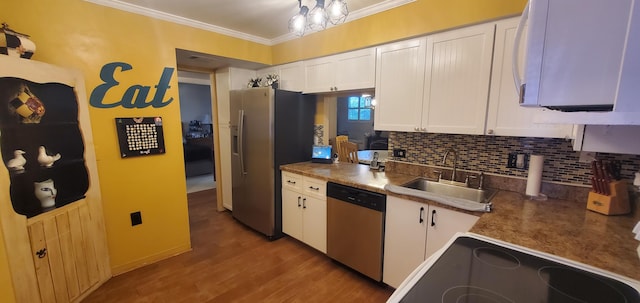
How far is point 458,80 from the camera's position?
6.23 feet

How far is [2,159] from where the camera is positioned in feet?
5.05

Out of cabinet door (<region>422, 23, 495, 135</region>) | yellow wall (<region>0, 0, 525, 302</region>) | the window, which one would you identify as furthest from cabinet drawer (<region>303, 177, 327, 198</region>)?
the window

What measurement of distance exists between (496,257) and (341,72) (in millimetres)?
2063

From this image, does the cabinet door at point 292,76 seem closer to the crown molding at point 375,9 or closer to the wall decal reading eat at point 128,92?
the crown molding at point 375,9

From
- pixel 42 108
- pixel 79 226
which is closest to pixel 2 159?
pixel 42 108

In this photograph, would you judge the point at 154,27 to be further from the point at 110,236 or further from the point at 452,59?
the point at 452,59

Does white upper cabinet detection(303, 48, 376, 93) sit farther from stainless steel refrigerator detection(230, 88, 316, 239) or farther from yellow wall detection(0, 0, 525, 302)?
stainless steel refrigerator detection(230, 88, 316, 239)

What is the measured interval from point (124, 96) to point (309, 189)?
1.86m

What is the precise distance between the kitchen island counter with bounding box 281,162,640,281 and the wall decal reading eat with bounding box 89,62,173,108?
2.37 meters

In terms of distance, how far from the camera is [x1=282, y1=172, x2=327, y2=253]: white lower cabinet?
2525 mm

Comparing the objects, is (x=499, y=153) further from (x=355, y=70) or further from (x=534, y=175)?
(x=355, y=70)

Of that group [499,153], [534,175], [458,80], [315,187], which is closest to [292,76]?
[315,187]

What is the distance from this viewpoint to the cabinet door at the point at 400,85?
2.08m

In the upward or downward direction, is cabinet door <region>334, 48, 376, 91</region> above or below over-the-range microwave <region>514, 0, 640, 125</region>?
above
